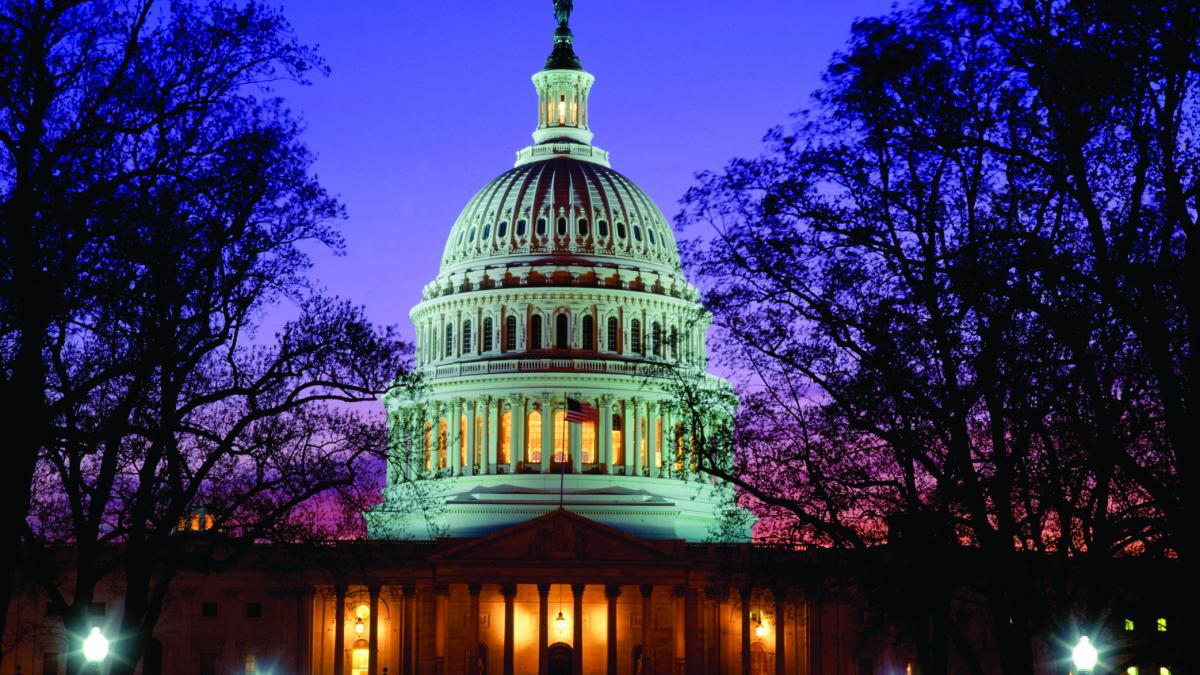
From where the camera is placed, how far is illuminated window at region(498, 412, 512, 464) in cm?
14362

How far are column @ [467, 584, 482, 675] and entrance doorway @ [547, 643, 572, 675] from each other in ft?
24.7

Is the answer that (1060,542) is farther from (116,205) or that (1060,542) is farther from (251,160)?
(116,205)

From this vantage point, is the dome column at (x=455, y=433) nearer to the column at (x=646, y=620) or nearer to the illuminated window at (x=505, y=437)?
→ the illuminated window at (x=505, y=437)

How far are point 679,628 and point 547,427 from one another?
82.0 ft

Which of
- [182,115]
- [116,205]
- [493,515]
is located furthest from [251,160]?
[493,515]

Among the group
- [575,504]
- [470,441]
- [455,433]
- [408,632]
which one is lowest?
[408,632]

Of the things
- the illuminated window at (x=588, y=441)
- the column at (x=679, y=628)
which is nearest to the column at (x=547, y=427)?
the illuminated window at (x=588, y=441)

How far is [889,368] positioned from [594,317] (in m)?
108

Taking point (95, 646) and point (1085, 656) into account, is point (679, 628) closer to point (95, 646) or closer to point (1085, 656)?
point (95, 646)

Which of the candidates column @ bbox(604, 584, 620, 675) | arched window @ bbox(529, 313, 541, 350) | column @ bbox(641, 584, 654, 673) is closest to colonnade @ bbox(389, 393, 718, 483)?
arched window @ bbox(529, 313, 541, 350)

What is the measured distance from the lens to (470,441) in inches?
5674

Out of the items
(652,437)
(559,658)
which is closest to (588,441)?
(652,437)

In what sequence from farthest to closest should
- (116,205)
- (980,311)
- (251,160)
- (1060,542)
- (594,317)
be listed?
(594,317) < (1060,542) < (251,160) < (980,311) < (116,205)

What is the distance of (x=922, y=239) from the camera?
40344 mm
